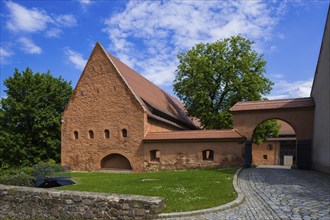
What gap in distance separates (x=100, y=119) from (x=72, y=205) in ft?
65.4

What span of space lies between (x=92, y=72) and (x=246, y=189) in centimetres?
2163

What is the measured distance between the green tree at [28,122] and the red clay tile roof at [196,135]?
1447cm

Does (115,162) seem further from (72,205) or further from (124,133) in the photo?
(72,205)

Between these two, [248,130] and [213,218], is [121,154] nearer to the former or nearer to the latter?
[248,130]

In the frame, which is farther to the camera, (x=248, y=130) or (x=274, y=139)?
(x=274, y=139)

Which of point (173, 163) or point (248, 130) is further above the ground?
point (248, 130)

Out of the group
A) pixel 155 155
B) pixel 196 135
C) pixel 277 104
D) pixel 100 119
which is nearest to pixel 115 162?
pixel 155 155

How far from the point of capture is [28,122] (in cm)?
3494

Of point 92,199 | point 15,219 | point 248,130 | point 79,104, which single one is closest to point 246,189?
point 92,199

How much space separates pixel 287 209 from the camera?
7.94m

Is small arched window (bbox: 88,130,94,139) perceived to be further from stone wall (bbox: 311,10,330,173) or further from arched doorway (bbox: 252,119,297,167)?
arched doorway (bbox: 252,119,297,167)

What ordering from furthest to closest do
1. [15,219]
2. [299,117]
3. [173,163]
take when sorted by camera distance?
[173,163] → [299,117] → [15,219]

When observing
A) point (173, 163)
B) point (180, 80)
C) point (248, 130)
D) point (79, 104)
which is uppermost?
point (180, 80)

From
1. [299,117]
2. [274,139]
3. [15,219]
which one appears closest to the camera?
[15,219]
